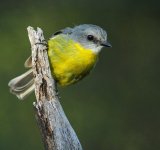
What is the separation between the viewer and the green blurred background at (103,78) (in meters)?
9.60

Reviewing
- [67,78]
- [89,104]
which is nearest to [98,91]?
[89,104]

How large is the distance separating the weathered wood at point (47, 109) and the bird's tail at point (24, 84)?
2.08 ft

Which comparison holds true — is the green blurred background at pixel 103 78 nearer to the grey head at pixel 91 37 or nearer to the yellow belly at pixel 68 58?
the yellow belly at pixel 68 58

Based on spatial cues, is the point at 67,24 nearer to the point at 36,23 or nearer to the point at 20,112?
the point at 36,23

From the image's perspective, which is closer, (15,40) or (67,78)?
(67,78)

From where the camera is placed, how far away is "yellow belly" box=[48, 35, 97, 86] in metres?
6.66

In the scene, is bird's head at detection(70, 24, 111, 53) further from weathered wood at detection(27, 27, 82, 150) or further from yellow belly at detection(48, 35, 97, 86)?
weathered wood at detection(27, 27, 82, 150)

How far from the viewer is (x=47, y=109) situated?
5887mm

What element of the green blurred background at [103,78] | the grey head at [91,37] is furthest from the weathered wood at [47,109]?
the green blurred background at [103,78]

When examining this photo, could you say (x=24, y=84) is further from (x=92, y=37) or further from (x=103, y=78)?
(x=103, y=78)

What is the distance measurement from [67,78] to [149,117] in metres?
3.72

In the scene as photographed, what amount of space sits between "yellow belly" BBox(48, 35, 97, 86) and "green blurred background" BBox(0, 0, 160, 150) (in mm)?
2626

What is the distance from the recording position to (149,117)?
33.8 feet

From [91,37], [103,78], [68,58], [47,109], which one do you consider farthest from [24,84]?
[103,78]
